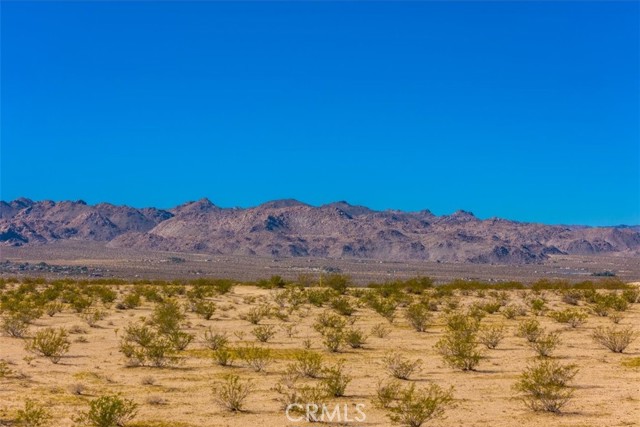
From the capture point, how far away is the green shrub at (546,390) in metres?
14.6

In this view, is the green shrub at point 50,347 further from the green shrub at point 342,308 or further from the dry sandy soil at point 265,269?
the dry sandy soil at point 265,269

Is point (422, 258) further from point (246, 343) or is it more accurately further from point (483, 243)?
point (246, 343)

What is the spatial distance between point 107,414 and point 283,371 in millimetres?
6726

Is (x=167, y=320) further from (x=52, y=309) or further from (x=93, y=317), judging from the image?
(x=52, y=309)

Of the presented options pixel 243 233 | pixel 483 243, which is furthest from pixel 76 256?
pixel 483 243

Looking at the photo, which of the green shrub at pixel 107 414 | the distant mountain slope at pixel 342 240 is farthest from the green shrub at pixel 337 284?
the distant mountain slope at pixel 342 240

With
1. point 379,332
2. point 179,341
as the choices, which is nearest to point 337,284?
point 379,332

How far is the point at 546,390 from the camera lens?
14.9 m

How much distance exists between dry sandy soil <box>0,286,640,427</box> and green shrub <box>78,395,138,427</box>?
1.25 feet

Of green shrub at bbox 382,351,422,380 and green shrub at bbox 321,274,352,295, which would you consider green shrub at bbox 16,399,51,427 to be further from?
green shrub at bbox 321,274,352,295

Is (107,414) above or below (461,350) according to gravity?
below

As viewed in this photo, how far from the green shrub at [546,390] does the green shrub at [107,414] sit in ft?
27.7

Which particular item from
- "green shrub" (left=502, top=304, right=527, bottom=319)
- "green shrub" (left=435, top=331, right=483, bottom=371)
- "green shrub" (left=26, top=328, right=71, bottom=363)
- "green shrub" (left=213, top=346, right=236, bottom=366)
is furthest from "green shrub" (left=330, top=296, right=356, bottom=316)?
"green shrub" (left=26, top=328, right=71, bottom=363)

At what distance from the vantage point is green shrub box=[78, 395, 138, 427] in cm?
1242
